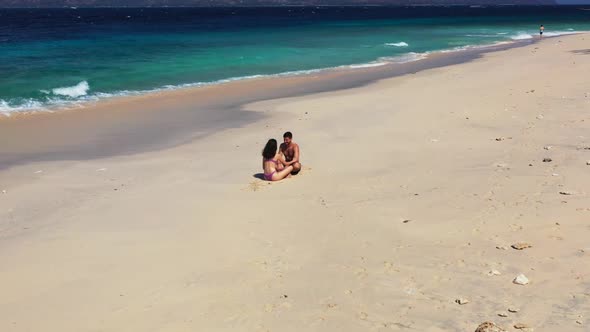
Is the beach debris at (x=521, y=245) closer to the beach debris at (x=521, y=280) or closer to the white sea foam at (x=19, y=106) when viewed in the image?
the beach debris at (x=521, y=280)

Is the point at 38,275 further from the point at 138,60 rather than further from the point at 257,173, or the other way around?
the point at 138,60

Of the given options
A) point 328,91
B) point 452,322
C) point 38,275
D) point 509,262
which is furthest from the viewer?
point 328,91

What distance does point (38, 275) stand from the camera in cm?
692

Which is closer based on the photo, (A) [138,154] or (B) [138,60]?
(A) [138,154]

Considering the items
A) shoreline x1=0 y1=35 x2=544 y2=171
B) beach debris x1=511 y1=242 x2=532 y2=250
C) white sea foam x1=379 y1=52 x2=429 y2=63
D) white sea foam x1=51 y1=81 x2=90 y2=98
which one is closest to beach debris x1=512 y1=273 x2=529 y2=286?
beach debris x1=511 y1=242 x2=532 y2=250

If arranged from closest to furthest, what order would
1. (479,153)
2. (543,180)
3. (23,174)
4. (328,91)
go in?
(543,180)
(479,153)
(23,174)
(328,91)

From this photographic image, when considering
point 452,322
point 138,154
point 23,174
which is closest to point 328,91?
point 138,154

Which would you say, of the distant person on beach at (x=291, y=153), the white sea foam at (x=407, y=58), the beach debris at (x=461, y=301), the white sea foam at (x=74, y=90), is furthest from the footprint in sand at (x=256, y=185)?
the white sea foam at (x=407, y=58)

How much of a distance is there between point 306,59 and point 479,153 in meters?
23.6

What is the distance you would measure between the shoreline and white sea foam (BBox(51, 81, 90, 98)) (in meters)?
2.15

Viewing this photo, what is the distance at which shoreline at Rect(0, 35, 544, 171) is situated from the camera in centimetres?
1352

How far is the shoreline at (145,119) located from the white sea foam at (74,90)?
215 cm

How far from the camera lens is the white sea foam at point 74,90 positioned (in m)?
22.0

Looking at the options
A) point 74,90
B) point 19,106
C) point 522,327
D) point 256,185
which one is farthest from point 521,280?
point 74,90
